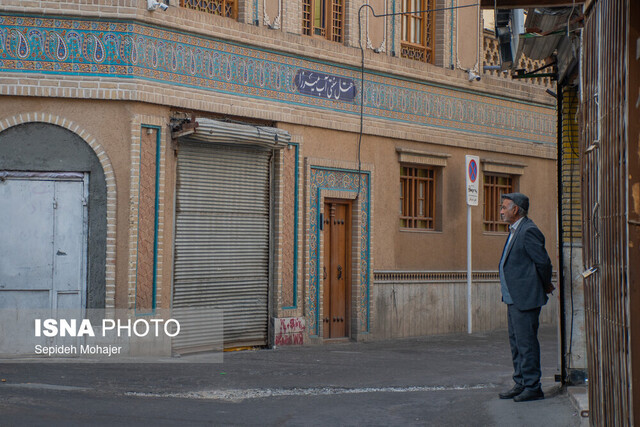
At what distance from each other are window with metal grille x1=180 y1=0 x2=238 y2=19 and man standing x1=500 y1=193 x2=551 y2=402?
6.82 m

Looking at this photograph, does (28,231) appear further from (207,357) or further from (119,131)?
(207,357)

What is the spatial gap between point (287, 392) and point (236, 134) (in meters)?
4.86

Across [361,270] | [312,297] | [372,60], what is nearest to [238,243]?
[312,297]

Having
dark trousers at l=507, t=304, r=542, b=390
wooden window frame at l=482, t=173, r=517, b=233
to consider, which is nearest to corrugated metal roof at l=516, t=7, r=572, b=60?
dark trousers at l=507, t=304, r=542, b=390

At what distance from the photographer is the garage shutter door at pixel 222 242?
45.0 ft

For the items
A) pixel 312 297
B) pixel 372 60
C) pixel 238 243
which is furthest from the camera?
pixel 372 60

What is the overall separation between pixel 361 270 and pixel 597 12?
1049 cm

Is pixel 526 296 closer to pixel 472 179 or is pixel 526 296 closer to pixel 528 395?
pixel 528 395

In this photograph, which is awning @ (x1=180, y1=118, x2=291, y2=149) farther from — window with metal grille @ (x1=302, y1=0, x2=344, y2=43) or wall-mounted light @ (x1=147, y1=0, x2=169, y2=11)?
window with metal grille @ (x1=302, y1=0, x2=344, y2=43)

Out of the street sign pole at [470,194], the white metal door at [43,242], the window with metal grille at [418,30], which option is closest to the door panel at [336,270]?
the street sign pole at [470,194]

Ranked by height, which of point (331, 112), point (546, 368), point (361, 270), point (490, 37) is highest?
point (490, 37)

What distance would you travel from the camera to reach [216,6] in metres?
14.3

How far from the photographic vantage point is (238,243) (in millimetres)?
14531

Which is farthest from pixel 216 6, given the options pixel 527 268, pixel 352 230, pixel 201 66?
pixel 527 268
